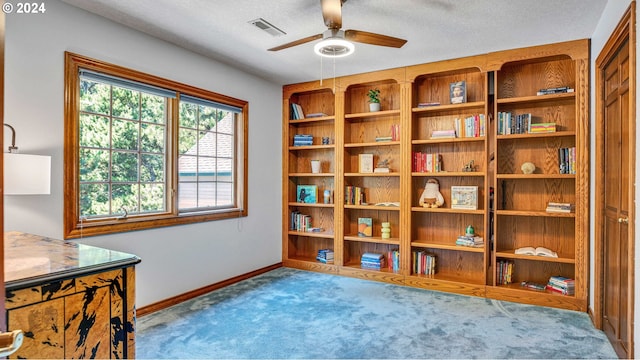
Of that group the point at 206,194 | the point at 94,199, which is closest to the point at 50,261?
the point at 94,199

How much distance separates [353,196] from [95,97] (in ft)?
9.67

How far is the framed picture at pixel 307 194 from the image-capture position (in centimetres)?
491

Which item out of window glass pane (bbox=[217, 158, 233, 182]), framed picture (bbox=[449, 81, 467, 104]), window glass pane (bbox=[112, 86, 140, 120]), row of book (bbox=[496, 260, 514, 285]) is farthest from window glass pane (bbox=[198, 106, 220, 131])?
row of book (bbox=[496, 260, 514, 285])

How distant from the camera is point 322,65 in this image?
4121mm

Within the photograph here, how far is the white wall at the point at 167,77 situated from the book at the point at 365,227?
1.15m

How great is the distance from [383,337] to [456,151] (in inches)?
92.0

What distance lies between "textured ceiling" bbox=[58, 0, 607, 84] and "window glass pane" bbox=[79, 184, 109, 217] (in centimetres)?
137

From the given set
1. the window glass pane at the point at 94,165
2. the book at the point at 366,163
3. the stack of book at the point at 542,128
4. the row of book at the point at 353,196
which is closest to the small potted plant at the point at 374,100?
the book at the point at 366,163

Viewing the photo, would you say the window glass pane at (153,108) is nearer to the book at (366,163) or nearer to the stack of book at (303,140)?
the stack of book at (303,140)

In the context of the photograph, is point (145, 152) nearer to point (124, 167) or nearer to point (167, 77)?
point (124, 167)

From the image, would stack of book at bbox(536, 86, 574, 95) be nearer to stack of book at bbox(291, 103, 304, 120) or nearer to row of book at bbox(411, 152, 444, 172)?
row of book at bbox(411, 152, 444, 172)

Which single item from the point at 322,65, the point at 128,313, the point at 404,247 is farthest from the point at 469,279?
the point at 128,313

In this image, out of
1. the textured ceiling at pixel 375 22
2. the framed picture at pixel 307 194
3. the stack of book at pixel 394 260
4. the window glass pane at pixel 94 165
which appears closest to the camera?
the textured ceiling at pixel 375 22

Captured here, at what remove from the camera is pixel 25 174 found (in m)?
2.05
